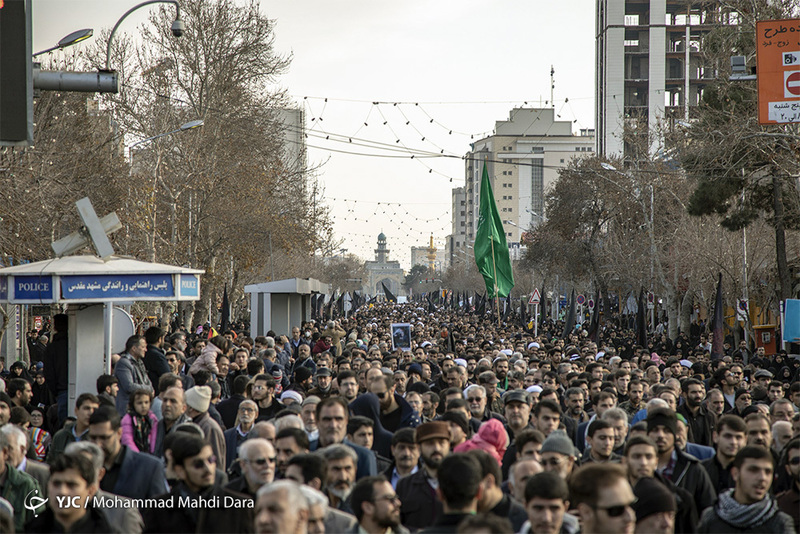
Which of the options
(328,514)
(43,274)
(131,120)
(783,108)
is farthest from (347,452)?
(131,120)

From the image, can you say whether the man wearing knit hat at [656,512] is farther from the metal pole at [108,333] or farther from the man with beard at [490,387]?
the metal pole at [108,333]

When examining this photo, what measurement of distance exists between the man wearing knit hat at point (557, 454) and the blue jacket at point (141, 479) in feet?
7.78

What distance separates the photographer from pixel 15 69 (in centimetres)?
693

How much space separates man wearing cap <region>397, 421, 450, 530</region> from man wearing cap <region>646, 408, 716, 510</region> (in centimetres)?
155

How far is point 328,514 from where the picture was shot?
5.11 metres

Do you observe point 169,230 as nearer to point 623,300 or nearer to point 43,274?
point 43,274

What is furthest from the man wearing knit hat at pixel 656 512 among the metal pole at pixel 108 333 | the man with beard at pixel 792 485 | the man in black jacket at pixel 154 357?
the man in black jacket at pixel 154 357

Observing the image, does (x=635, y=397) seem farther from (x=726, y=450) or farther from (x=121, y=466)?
(x=121, y=466)

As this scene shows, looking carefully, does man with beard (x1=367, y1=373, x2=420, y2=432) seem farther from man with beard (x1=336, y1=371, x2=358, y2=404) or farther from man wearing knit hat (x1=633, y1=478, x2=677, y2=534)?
man wearing knit hat (x1=633, y1=478, x2=677, y2=534)

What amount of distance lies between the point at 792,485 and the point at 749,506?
1330 millimetres

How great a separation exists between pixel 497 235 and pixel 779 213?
22.7 feet

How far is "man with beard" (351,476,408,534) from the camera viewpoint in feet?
17.0

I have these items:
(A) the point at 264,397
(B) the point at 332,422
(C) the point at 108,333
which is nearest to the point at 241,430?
→ (A) the point at 264,397

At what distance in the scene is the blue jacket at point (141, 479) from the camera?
6223 mm
